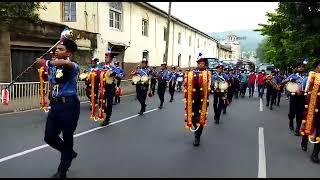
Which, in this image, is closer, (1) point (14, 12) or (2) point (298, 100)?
(2) point (298, 100)

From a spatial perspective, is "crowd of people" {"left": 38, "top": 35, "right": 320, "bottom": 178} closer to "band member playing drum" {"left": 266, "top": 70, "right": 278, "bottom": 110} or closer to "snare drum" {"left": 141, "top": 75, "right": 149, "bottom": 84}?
"snare drum" {"left": 141, "top": 75, "right": 149, "bottom": 84}

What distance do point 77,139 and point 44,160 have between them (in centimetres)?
206

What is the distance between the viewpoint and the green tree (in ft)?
52.0

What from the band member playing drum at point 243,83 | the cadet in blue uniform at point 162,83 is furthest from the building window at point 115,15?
the cadet in blue uniform at point 162,83

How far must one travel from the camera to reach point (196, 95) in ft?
30.7

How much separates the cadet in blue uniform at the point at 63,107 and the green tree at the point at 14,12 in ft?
34.6

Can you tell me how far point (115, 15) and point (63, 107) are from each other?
22478mm

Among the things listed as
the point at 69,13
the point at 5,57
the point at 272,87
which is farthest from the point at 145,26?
the point at 5,57

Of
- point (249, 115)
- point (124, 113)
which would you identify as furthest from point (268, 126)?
point (124, 113)

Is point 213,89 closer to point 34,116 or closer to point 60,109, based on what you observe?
point 34,116

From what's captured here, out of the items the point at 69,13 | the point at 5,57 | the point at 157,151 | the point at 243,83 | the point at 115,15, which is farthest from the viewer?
the point at 115,15

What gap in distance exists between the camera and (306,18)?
1444 cm

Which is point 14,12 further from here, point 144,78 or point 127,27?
point 127,27

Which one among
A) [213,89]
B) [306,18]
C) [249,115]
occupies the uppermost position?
[306,18]
